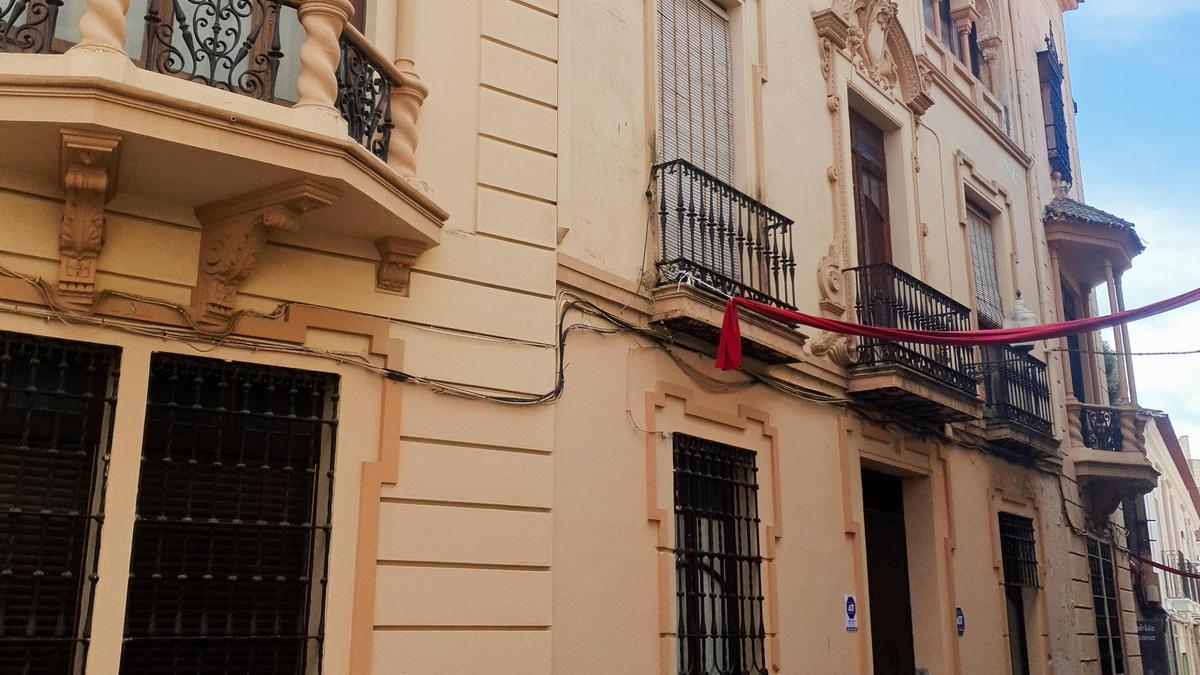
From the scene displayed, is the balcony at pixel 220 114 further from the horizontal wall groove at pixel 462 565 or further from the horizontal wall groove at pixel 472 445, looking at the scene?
the horizontal wall groove at pixel 462 565

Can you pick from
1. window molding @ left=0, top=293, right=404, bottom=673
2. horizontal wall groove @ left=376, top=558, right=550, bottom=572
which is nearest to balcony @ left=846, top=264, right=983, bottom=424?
horizontal wall groove @ left=376, top=558, right=550, bottom=572

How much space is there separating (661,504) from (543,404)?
4.44 ft

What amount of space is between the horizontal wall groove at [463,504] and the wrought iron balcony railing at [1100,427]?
37.0 feet

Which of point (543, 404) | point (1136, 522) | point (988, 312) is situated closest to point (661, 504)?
point (543, 404)

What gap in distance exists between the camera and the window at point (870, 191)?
1183 cm

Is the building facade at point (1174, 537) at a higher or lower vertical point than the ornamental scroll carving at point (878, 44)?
lower

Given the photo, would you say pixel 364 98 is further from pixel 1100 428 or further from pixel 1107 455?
pixel 1100 428

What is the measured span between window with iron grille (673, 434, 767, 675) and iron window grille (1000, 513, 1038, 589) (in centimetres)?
526

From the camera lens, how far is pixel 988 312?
14414mm

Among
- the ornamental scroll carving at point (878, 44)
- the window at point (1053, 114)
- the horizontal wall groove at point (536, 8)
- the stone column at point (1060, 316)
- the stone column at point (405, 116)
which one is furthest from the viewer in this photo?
the window at point (1053, 114)

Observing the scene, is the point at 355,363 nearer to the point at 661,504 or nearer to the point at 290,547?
the point at 290,547

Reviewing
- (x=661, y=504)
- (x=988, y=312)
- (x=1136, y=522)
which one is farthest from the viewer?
(x=1136, y=522)

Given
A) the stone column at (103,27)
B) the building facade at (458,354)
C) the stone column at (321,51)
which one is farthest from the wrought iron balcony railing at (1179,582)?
the stone column at (103,27)

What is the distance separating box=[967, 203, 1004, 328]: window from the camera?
1430 cm
